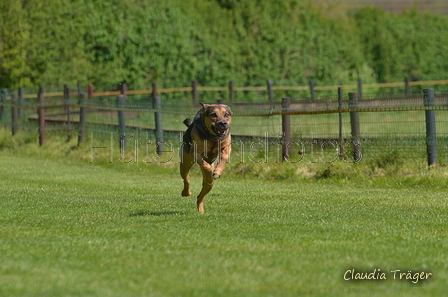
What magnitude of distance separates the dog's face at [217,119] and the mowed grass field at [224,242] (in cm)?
103

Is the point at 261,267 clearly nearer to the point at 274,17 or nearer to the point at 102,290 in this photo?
the point at 102,290

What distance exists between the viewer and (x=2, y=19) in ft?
93.2

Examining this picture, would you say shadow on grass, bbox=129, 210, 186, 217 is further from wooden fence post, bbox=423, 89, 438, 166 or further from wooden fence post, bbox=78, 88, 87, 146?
wooden fence post, bbox=78, 88, 87, 146

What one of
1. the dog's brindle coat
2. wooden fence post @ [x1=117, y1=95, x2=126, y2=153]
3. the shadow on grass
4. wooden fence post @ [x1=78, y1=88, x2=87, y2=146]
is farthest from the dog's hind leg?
wooden fence post @ [x1=78, y1=88, x2=87, y2=146]

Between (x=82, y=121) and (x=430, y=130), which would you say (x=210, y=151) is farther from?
(x=82, y=121)

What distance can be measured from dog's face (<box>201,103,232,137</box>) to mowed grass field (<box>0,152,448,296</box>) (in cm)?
103

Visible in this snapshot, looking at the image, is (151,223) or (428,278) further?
(151,223)

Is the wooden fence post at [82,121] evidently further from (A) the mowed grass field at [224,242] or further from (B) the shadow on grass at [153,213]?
(B) the shadow on grass at [153,213]

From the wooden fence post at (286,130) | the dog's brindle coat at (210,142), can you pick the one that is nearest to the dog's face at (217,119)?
the dog's brindle coat at (210,142)

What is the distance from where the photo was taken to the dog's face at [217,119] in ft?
31.1

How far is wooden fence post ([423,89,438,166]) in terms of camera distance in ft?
45.6

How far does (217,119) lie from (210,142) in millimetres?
354

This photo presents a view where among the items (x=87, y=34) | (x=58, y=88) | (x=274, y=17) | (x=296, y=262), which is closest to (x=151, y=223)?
(x=296, y=262)

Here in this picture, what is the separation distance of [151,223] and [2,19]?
2140 cm
